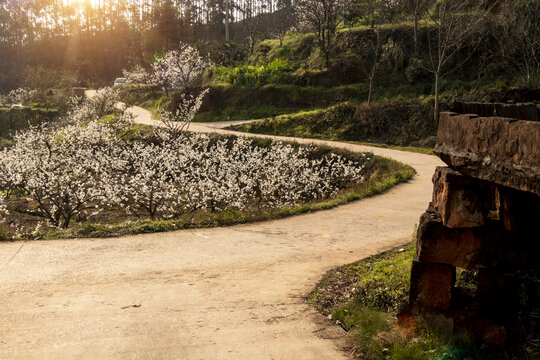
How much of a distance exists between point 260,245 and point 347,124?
51.0 feet

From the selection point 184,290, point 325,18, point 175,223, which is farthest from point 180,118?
point 184,290

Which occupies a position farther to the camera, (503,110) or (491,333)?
(491,333)

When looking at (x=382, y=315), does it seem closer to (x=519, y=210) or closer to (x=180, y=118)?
(x=519, y=210)

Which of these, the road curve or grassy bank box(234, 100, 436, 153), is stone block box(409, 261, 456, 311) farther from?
grassy bank box(234, 100, 436, 153)

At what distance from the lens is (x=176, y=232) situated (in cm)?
832

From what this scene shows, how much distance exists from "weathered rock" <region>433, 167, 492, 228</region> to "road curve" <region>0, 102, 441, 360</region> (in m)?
1.60

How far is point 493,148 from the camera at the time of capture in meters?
3.05

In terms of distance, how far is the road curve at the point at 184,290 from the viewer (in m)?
4.16

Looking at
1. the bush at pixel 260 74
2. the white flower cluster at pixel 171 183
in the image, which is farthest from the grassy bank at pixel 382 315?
the bush at pixel 260 74

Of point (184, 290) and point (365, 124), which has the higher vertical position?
point (365, 124)

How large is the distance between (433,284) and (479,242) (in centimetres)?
55

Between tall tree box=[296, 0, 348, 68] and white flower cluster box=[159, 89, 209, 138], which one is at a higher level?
tall tree box=[296, 0, 348, 68]

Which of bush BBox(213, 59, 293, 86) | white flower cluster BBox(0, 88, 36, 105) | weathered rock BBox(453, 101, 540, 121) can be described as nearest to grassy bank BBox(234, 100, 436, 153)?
bush BBox(213, 59, 293, 86)

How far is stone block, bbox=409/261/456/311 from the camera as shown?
12.6 ft
